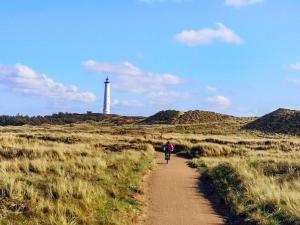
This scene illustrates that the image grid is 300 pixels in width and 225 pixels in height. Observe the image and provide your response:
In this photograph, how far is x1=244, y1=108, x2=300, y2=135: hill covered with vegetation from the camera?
83.2 metres

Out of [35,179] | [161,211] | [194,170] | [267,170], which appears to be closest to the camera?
[161,211]

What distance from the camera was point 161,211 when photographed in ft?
47.8

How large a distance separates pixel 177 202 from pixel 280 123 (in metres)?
75.3

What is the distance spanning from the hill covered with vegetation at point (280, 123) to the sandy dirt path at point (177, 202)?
6116 cm

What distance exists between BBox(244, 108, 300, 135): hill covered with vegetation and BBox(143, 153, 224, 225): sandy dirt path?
61.2 metres

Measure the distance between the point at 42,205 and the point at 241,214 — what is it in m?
5.25

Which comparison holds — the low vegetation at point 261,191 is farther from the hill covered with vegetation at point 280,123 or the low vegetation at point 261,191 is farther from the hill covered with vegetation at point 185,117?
the hill covered with vegetation at point 185,117

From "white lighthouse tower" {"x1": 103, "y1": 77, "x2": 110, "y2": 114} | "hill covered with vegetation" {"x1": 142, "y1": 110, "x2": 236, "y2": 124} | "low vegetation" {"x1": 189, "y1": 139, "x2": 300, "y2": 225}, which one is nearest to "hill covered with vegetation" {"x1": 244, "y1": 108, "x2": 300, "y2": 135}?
"hill covered with vegetation" {"x1": 142, "y1": 110, "x2": 236, "y2": 124}

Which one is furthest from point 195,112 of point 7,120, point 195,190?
point 195,190

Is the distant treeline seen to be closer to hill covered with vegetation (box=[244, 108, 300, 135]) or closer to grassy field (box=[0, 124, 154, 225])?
hill covered with vegetation (box=[244, 108, 300, 135])

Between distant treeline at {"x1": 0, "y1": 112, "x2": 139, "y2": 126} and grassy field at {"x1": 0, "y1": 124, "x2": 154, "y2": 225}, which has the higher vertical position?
distant treeline at {"x1": 0, "y1": 112, "x2": 139, "y2": 126}

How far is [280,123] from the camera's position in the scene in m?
88.4

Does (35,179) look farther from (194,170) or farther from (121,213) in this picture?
(194,170)

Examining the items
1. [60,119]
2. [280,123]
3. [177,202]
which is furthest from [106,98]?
[177,202]
